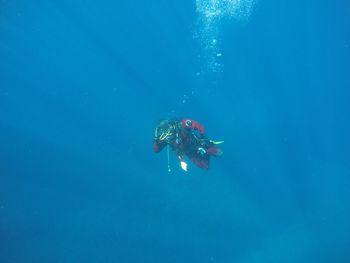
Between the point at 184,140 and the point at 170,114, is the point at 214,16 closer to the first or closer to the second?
the point at 170,114

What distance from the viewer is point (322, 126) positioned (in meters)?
20.9

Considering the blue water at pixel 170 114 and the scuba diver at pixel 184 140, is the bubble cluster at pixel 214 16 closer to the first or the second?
the blue water at pixel 170 114

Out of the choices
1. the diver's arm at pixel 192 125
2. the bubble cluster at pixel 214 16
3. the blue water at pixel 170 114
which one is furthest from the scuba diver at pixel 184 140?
the bubble cluster at pixel 214 16

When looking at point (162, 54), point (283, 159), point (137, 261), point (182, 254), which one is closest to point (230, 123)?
point (283, 159)

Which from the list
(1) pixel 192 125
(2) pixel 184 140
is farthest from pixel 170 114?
(1) pixel 192 125

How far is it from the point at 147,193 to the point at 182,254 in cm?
391

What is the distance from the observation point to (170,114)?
19266 mm

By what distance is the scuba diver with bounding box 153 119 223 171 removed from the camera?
9.74m

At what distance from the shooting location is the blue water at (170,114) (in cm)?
1667

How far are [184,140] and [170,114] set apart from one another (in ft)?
31.0

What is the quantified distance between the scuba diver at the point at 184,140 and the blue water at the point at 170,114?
766 centimetres

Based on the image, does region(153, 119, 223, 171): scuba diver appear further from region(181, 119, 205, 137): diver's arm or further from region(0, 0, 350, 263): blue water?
region(0, 0, 350, 263): blue water

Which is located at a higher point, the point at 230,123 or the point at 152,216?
the point at 230,123

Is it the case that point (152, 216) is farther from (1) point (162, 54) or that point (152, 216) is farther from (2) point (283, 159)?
(1) point (162, 54)
